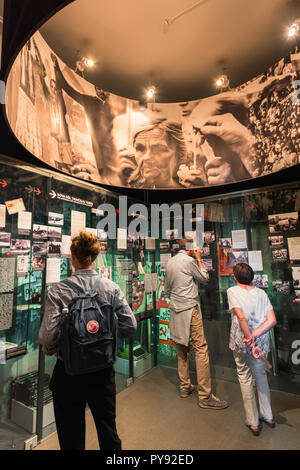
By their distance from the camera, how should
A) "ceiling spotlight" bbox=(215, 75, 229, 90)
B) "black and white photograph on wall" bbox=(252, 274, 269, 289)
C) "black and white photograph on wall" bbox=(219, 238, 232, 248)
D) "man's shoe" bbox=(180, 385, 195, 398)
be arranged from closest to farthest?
"ceiling spotlight" bbox=(215, 75, 229, 90) → "man's shoe" bbox=(180, 385, 195, 398) → "black and white photograph on wall" bbox=(252, 274, 269, 289) → "black and white photograph on wall" bbox=(219, 238, 232, 248)

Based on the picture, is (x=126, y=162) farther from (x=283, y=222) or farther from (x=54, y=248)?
(x=283, y=222)

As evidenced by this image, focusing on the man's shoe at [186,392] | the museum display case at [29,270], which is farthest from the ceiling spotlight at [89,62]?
the man's shoe at [186,392]

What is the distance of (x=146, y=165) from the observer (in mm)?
2592

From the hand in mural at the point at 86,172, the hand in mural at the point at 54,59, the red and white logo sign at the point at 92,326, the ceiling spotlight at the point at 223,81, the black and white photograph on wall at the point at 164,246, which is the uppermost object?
the ceiling spotlight at the point at 223,81

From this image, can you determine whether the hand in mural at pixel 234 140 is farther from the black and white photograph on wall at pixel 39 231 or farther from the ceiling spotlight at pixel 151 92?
the black and white photograph on wall at pixel 39 231

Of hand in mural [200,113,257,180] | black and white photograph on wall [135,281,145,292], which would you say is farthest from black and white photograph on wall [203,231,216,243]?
hand in mural [200,113,257,180]

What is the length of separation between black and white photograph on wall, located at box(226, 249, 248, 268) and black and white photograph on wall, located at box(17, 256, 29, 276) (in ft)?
8.02

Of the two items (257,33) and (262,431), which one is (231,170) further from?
(262,431)

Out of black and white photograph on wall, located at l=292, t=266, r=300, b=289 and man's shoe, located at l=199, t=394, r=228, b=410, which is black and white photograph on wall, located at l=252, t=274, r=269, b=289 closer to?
black and white photograph on wall, located at l=292, t=266, r=300, b=289

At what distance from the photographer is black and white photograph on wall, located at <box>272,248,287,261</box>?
2.96 metres

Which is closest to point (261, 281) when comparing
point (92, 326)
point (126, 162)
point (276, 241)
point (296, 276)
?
point (296, 276)

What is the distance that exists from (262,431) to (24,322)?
231cm

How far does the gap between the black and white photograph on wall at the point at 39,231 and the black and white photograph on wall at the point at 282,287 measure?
2696 mm

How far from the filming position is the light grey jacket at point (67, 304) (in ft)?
4.59
